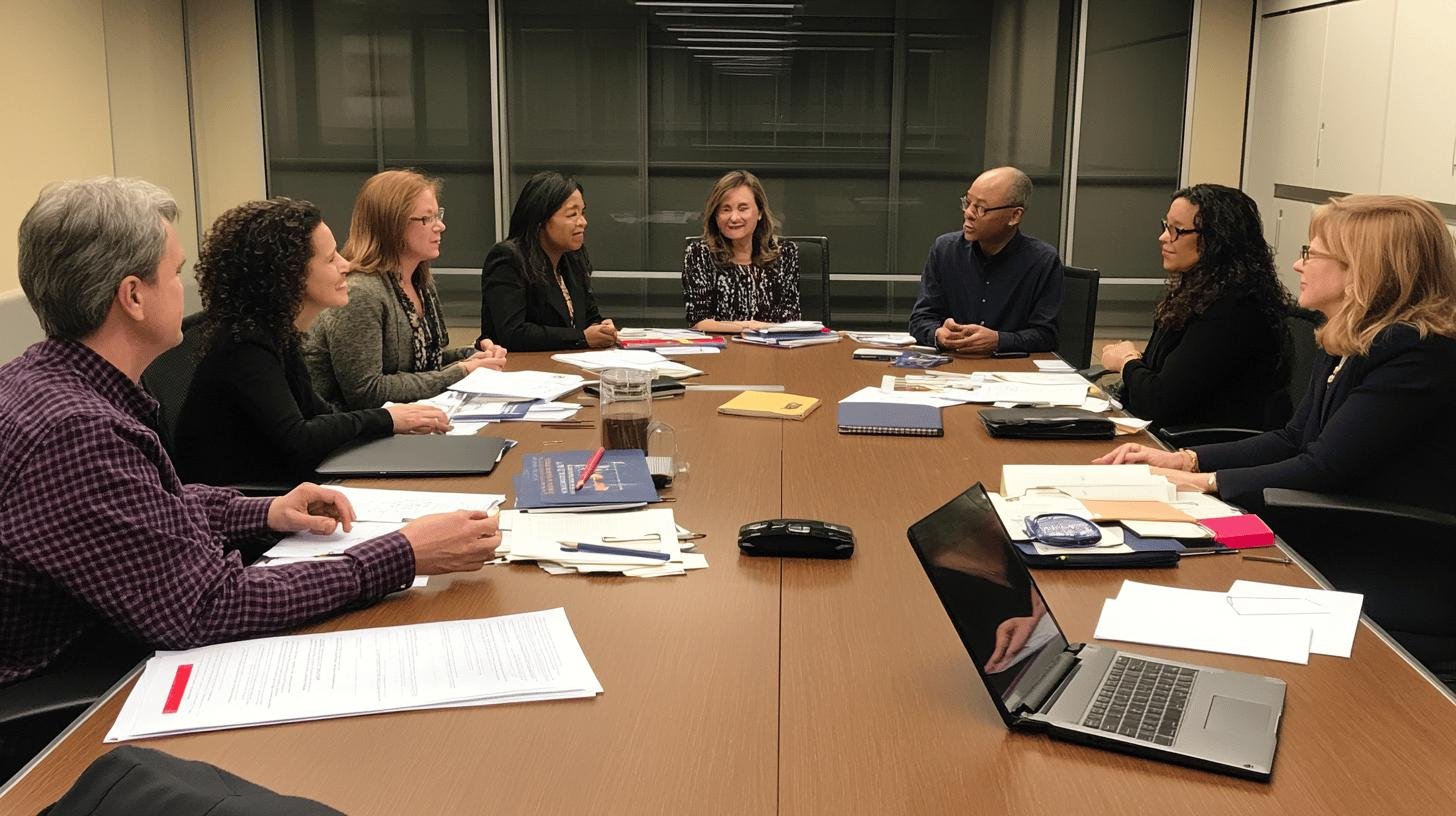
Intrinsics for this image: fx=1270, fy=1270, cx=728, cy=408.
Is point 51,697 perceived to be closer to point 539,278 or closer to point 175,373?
point 175,373

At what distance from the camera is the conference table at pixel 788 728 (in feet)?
4.35

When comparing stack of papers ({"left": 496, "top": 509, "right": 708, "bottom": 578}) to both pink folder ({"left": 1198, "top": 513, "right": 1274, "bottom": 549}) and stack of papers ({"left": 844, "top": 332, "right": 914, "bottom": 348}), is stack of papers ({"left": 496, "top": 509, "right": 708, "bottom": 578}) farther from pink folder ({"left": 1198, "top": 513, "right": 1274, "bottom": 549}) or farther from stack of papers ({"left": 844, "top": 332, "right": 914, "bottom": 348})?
stack of papers ({"left": 844, "top": 332, "right": 914, "bottom": 348})

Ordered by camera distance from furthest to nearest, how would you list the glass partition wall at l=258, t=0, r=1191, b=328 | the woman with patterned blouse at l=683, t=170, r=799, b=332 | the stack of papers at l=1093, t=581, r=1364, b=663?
1. the glass partition wall at l=258, t=0, r=1191, b=328
2. the woman with patterned blouse at l=683, t=170, r=799, b=332
3. the stack of papers at l=1093, t=581, r=1364, b=663

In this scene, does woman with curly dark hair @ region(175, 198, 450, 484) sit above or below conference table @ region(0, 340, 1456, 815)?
above

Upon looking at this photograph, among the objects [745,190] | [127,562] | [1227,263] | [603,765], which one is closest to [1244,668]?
[603,765]

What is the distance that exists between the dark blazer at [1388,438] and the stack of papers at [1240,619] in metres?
0.73

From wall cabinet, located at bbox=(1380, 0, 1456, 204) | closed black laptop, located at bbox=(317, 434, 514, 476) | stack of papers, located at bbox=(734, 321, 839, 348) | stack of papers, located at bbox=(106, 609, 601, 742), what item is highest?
wall cabinet, located at bbox=(1380, 0, 1456, 204)

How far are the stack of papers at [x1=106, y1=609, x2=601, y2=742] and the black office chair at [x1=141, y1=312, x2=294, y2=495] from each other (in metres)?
1.24

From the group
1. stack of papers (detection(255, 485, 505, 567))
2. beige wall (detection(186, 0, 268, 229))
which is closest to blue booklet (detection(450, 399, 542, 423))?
stack of papers (detection(255, 485, 505, 567))

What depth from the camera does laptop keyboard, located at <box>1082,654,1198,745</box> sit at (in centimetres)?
145

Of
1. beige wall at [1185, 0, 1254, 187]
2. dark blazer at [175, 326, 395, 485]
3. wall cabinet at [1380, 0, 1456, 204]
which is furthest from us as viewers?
beige wall at [1185, 0, 1254, 187]

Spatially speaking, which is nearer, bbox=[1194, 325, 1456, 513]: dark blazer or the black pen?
the black pen

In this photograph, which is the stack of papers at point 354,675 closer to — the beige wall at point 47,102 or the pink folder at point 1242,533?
the pink folder at point 1242,533

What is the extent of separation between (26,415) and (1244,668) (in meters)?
1.61
